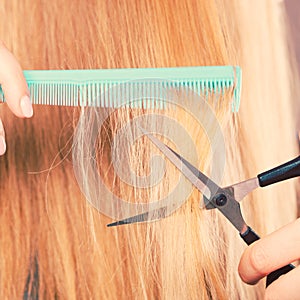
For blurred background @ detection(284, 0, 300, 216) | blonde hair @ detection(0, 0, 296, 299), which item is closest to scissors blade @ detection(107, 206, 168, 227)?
blonde hair @ detection(0, 0, 296, 299)

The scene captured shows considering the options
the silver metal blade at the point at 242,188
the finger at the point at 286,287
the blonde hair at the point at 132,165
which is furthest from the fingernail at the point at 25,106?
the finger at the point at 286,287

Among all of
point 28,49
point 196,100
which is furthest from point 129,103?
point 28,49

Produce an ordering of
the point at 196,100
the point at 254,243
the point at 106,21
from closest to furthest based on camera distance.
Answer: the point at 254,243 → the point at 196,100 → the point at 106,21

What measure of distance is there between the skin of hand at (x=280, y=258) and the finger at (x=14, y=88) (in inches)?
14.6

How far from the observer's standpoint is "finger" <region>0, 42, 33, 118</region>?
816mm

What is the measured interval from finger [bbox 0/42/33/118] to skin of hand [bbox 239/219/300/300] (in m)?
0.37

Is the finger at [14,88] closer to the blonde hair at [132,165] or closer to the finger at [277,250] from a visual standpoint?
the blonde hair at [132,165]

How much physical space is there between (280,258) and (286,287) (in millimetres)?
37

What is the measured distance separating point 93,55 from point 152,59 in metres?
0.10

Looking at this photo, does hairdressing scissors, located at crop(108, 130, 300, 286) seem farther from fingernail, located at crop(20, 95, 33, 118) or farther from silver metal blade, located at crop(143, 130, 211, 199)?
fingernail, located at crop(20, 95, 33, 118)

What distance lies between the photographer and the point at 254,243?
0.78 m

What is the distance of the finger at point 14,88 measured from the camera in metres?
0.82

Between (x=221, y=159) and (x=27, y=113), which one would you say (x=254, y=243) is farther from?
(x=27, y=113)

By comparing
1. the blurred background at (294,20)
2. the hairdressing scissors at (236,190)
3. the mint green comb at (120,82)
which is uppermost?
the blurred background at (294,20)
